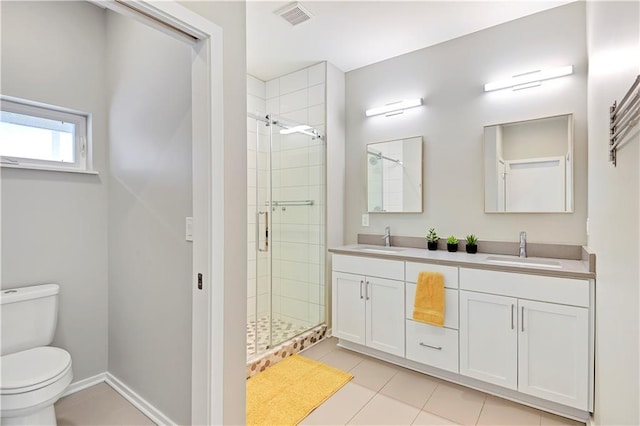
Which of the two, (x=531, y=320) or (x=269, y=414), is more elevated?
(x=531, y=320)

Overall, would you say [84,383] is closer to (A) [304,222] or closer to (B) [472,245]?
(A) [304,222]

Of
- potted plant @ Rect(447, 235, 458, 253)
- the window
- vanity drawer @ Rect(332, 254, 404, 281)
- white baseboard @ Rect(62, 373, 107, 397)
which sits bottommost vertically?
white baseboard @ Rect(62, 373, 107, 397)

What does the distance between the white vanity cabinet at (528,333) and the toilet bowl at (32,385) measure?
235 centimetres

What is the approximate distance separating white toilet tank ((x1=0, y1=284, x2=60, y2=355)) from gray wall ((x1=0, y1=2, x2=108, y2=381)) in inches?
5.3

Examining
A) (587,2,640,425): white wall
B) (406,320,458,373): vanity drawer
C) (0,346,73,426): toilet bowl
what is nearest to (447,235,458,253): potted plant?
(406,320,458,373): vanity drawer

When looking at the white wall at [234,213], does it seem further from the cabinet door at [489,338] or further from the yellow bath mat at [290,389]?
the cabinet door at [489,338]

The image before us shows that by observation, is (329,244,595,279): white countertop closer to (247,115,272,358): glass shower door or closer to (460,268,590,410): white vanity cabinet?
(460,268,590,410): white vanity cabinet

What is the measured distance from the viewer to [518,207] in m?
2.33

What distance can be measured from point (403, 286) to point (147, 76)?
2.21 meters

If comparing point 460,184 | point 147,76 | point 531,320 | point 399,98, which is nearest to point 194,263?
point 147,76

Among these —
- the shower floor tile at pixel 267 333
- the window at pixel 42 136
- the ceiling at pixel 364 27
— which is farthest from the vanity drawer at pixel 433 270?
the window at pixel 42 136

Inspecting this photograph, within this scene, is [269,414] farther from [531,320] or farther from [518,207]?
[518,207]

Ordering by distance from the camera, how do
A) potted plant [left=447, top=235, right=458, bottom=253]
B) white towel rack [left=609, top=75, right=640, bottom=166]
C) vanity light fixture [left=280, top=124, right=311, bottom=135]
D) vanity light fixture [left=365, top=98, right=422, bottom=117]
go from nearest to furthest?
white towel rack [left=609, top=75, right=640, bottom=166] → potted plant [left=447, top=235, right=458, bottom=253] → vanity light fixture [left=365, top=98, right=422, bottom=117] → vanity light fixture [left=280, top=124, right=311, bottom=135]

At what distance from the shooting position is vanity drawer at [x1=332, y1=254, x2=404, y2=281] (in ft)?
7.84
